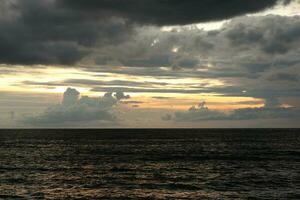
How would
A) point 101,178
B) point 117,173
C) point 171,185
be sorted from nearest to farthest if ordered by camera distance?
point 171,185 < point 101,178 < point 117,173

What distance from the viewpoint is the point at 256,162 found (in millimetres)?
79938

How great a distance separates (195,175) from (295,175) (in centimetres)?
1421

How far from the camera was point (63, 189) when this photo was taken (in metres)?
48.3

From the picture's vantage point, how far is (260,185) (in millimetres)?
51281

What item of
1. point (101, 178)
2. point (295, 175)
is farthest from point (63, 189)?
point (295, 175)

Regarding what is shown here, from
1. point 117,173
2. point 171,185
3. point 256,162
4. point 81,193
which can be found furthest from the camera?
point 256,162

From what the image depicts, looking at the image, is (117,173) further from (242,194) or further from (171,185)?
(242,194)

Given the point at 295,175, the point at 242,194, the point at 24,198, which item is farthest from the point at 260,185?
the point at 24,198

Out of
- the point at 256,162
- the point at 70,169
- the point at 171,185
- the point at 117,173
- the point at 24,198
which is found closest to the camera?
the point at 24,198

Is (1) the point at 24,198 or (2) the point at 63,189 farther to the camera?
(2) the point at 63,189

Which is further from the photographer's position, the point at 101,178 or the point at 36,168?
the point at 36,168

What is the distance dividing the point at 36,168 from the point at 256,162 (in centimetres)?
4074

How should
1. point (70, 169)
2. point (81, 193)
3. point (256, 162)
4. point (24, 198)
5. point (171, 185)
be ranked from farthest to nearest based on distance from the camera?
point (256, 162)
point (70, 169)
point (171, 185)
point (81, 193)
point (24, 198)

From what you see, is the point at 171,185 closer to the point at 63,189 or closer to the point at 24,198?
the point at 63,189
